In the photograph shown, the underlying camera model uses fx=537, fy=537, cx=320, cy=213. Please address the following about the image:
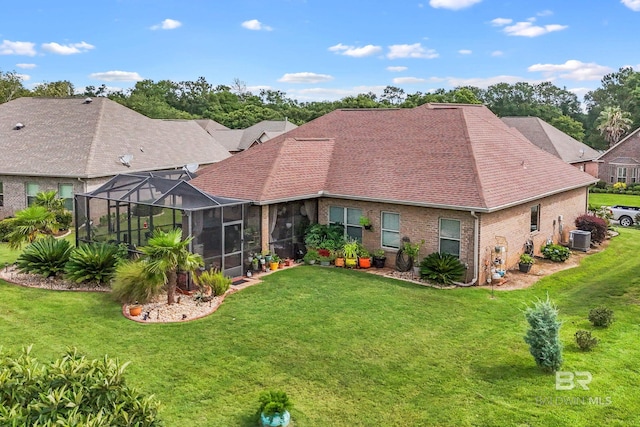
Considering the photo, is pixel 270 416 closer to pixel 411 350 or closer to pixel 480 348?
pixel 411 350

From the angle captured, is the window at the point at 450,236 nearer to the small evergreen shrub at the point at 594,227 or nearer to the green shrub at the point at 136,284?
the green shrub at the point at 136,284

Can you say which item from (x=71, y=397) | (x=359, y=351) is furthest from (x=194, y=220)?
(x=71, y=397)

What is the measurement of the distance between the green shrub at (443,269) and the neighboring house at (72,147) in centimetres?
1828

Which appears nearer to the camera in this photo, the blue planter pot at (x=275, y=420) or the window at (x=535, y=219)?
the blue planter pot at (x=275, y=420)

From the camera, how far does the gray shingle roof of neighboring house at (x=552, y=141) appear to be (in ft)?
147

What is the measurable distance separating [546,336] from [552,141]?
39.1m

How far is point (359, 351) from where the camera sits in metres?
11.9

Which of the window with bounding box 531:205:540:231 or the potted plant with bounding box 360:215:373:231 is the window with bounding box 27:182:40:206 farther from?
the window with bounding box 531:205:540:231

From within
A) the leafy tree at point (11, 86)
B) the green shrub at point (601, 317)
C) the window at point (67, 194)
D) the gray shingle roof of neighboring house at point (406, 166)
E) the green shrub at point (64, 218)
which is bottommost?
the green shrub at point (601, 317)

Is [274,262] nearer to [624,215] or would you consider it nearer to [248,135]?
[624,215]

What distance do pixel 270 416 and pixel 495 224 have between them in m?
11.9

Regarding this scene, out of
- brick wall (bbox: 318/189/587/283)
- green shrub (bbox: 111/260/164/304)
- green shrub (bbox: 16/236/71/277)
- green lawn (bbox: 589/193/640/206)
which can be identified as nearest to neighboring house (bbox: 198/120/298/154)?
green lawn (bbox: 589/193/640/206)

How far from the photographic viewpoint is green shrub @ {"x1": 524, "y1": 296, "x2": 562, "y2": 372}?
1036cm

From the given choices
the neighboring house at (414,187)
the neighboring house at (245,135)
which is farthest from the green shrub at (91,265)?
the neighboring house at (245,135)
